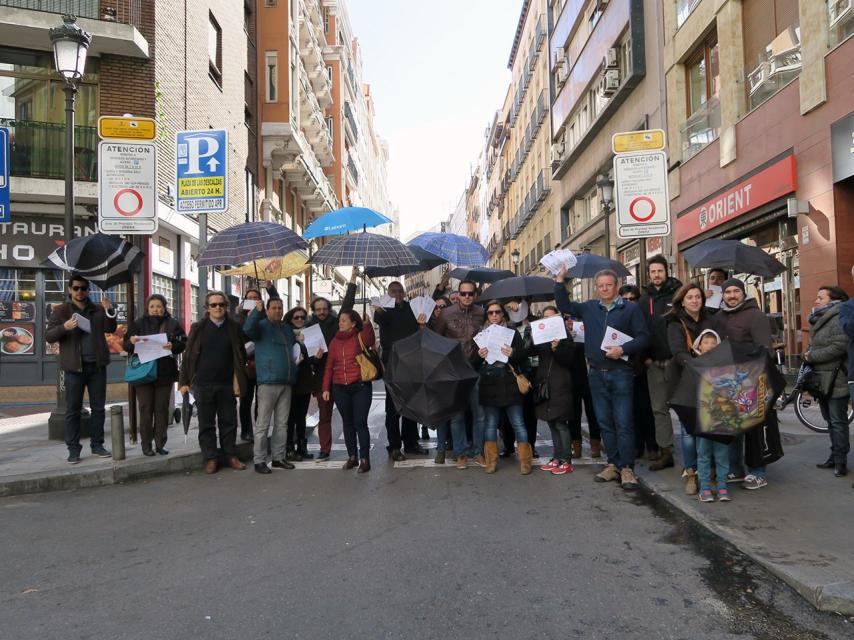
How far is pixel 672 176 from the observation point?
18062 mm

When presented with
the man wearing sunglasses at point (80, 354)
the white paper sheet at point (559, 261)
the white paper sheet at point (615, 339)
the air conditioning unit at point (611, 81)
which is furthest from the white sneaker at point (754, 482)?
the air conditioning unit at point (611, 81)

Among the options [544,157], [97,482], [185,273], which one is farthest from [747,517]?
[544,157]

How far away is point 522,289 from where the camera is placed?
8.09m

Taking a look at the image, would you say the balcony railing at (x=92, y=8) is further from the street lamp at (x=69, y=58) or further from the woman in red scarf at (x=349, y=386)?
the woman in red scarf at (x=349, y=386)

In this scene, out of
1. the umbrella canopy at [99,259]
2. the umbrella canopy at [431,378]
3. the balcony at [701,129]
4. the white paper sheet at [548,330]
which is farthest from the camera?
the balcony at [701,129]

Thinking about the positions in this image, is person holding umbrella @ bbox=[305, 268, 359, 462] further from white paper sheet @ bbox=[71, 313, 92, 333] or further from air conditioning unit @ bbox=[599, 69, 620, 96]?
air conditioning unit @ bbox=[599, 69, 620, 96]

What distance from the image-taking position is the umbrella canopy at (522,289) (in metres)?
8.10

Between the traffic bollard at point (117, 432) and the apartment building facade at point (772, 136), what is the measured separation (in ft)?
34.3

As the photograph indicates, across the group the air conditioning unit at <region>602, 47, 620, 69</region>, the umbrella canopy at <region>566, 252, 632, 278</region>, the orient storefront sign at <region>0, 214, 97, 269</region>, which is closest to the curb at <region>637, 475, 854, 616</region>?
the umbrella canopy at <region>566, 252, 632, 278</region>

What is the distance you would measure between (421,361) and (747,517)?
130 inches

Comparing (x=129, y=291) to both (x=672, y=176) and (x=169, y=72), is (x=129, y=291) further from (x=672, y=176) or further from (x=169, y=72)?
(x=672, y=176)

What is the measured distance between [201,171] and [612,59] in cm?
1675

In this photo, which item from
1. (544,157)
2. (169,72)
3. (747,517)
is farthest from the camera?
(544,157)

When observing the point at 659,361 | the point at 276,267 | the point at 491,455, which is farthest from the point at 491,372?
the point at 276,267
